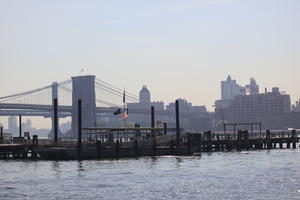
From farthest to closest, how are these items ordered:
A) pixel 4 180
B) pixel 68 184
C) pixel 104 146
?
pixel 104 146 → pixel 4 180 → pixel 68 184

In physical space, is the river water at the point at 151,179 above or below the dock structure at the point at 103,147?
below

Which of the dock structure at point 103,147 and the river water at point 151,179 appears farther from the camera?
the dock structure at point 103,147

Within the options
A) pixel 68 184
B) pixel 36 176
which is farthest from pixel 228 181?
pixel 36 176

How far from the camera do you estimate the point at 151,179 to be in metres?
56.3

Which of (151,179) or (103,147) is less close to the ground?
(103,147)

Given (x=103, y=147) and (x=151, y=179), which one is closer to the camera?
(x=151, y=179)

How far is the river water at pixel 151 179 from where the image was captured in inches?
1843

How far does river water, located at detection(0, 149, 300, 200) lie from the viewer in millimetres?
46806

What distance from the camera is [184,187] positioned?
5059 centimetres

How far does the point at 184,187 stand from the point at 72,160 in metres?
30.5

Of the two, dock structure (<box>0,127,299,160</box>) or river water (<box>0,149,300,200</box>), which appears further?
dock structure (<box>0,127,299,160</box>)

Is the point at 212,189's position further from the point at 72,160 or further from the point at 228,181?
the point at 72,160

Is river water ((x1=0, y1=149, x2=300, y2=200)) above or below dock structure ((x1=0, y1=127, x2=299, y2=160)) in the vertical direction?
below

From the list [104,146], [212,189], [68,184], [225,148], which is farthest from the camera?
[225,148]
